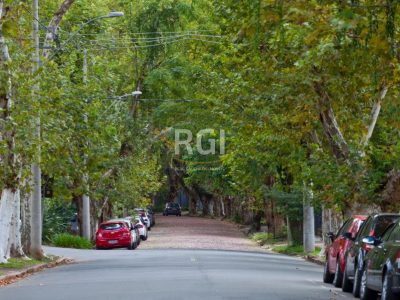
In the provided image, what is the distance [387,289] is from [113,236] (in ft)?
112

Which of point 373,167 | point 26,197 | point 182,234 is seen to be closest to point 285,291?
point 373,167

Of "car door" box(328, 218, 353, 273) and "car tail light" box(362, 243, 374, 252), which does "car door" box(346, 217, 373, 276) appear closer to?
"car tail light" box(362, 243, 374, 252)

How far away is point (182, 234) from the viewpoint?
7262 cm

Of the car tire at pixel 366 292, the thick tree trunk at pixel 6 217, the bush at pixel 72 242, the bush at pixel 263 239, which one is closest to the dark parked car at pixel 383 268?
the car tire at pixel 366 292

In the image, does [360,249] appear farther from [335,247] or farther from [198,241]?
[198,241]

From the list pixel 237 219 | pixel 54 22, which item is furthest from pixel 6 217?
pixel 237 219

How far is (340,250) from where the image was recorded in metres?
24.8

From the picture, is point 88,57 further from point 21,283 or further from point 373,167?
point 21,283

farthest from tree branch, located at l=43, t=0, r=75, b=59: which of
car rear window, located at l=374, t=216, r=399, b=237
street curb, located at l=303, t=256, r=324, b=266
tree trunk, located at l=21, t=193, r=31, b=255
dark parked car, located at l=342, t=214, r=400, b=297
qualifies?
car rear window, located at l=374, t=216, r=399, b=237

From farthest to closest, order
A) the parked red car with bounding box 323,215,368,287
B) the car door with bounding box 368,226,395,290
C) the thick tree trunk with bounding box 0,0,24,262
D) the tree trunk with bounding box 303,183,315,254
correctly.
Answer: the tree trunk with bounding box 303,183,315,254 → the thick tree trunk with bounding box 0,0,24,262 → the parked red car with bounding box 323,215,368,287 → the car door with bounding box 368,226,395,290

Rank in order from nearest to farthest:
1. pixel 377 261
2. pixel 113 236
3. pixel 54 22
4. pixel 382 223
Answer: pixel 377 261
pixel 382 223
pixel 54 22
pixel 113 236

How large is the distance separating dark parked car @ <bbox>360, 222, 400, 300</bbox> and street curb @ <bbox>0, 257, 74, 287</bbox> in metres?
9.43

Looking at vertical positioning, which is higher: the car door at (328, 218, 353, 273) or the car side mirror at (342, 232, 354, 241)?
the car side mirror at (342, 232, 354, 241)

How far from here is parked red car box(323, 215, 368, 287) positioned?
950 inches
